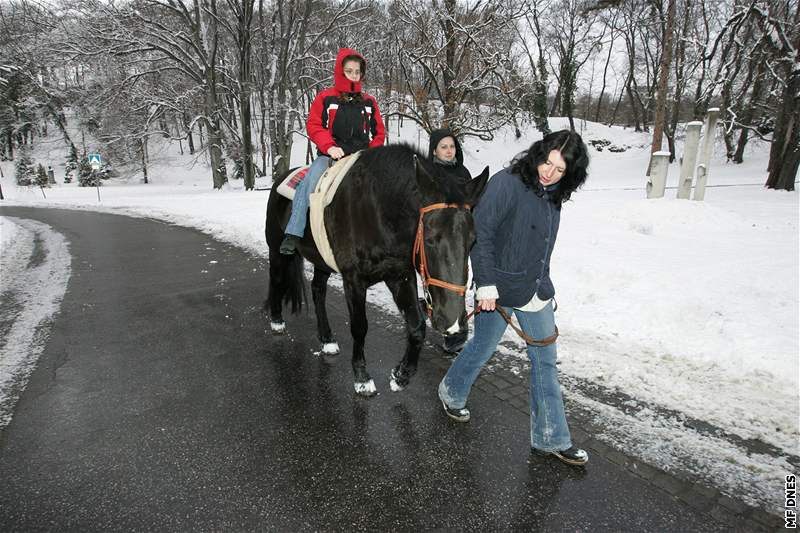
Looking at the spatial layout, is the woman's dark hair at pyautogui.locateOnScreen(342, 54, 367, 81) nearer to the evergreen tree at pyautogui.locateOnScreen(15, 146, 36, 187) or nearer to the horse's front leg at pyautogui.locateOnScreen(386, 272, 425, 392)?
the horse's front leg at pyautogui.locateOnScreen(386, 272, 425, 392)

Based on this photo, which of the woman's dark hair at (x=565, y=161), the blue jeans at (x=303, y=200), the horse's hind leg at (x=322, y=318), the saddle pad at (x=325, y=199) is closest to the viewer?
the woman's dark hair at (x=565, y=161)

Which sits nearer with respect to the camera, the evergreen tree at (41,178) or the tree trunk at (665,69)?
the tree trunk at (665,69)

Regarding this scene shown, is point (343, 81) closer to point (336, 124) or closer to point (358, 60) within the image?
point (358, 60)

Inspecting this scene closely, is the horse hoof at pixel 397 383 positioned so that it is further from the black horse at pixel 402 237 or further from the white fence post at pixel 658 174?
the white fence post at pixel 658 174

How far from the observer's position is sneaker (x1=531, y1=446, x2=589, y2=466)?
276cm

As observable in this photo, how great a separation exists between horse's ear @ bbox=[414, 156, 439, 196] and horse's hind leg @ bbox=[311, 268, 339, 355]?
2.29 metres

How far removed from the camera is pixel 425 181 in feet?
8.90

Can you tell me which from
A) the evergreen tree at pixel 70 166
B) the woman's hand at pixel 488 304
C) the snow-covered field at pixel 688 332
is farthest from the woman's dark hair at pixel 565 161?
the evergreen tree at pixel 70 166

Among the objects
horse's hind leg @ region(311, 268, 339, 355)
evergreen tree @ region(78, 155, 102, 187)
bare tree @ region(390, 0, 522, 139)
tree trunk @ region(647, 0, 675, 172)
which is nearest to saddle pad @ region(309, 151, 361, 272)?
horse's hind leg @ region(311, 268, 339, 355)

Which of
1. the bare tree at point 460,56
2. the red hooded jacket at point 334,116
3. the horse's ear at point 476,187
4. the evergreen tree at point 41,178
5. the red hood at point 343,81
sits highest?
the bare tree at point 460,56

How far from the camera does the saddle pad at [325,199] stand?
3.71 m

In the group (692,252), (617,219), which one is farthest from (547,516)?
(617,219)

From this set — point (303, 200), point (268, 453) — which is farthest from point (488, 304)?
point (303, 200)

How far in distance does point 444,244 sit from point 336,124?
2326mm
